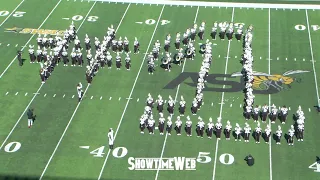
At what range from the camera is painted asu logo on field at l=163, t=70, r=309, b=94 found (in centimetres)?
3275

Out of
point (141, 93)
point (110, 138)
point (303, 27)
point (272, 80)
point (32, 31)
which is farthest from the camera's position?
point (303, 27)

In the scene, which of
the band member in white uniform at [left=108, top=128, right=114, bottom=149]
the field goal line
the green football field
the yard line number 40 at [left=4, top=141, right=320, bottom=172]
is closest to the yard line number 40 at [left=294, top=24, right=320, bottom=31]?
the green football field

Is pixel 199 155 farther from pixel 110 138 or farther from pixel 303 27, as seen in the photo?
pixel 303 27

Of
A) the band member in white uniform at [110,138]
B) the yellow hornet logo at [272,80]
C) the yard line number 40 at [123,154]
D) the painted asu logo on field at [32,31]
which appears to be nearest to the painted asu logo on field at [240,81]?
the yellow hornet logo at [272,80]

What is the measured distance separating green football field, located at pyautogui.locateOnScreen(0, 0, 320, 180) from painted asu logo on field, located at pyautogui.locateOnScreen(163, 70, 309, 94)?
0.17 feet

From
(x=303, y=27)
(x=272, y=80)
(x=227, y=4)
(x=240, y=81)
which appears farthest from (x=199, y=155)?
(x=227, y=4)

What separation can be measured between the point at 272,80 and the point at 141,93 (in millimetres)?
6827

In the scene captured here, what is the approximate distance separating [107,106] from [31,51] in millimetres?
6723

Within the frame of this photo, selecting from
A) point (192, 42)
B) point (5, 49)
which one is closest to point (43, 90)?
point (5, 49)

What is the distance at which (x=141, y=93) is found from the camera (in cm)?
3228

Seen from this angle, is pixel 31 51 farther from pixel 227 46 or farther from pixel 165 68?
pixel 227 46

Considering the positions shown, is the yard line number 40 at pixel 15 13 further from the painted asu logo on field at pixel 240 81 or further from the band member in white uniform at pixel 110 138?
the band member in white uniform at pixel 110 138

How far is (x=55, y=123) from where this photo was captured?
1172 inches

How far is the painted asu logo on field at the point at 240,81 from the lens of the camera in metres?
32.8
